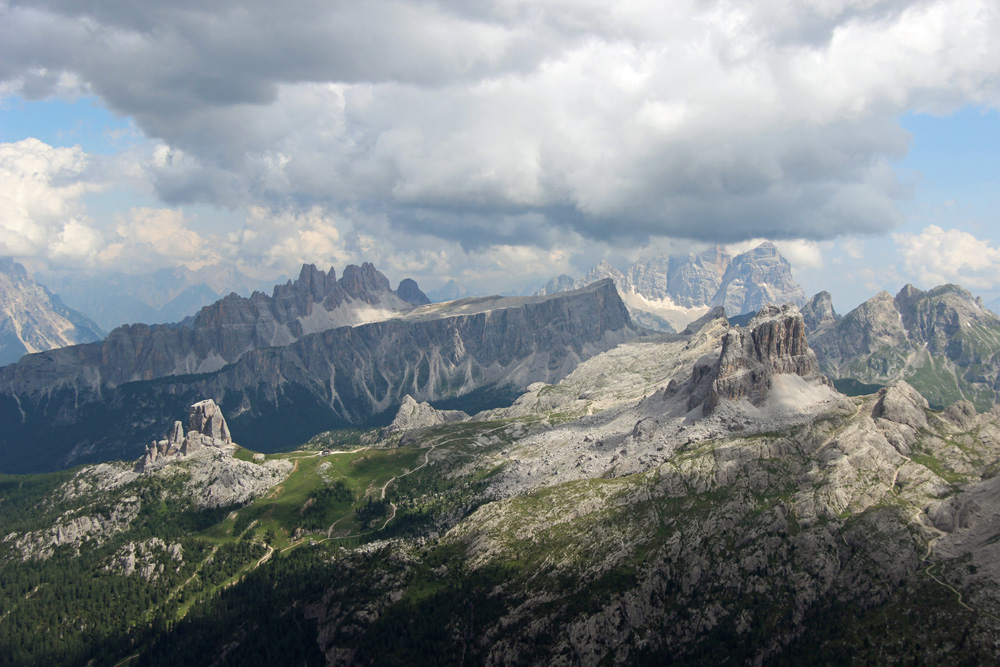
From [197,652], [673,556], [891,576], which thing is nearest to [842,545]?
[891,576]

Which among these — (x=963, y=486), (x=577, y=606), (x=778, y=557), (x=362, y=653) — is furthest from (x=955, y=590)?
(x=362, y=653)

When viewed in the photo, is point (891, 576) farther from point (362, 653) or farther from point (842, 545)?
point (362, 653)

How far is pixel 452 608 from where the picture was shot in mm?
190625

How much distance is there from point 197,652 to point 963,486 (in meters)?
229

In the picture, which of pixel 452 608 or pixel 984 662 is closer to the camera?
pixel 984 662

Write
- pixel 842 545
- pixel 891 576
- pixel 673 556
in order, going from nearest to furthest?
pixel 891 576
pixel 842 545
pixel 673 556

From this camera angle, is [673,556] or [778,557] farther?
[673,556]

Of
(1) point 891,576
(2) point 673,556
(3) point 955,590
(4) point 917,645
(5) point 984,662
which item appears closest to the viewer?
(5) point 984,662

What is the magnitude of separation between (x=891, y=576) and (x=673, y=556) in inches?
2094

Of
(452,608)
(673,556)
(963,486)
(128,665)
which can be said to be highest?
(963,486)

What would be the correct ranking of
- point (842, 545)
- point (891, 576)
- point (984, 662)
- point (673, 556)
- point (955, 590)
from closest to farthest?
1. point (984, 662)
2. point (955, 590)
3. point (891, 576)
4. point (842, 545)
5. point (673, 556)

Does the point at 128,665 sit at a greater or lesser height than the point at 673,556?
lesser

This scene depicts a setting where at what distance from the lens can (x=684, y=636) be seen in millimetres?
162875

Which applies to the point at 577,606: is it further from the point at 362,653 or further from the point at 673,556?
the point at 362,653
